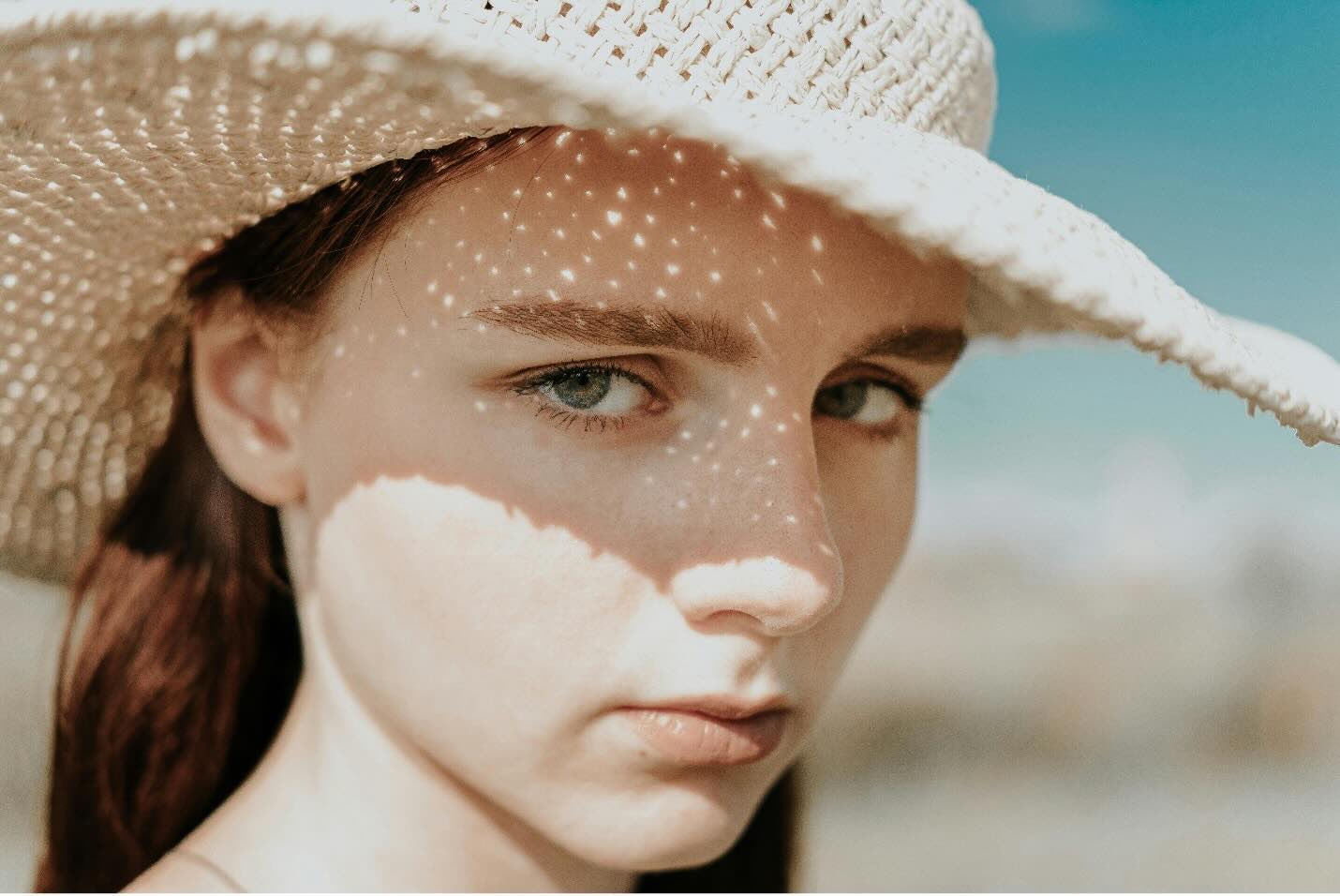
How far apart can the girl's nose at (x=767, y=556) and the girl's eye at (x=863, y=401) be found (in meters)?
0.18

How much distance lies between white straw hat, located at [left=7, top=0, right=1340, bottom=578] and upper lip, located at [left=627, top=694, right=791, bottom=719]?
36cm

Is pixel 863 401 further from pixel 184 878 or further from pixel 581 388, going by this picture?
pixel 184 878

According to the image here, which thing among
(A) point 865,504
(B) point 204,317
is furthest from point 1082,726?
(B) point 204,317

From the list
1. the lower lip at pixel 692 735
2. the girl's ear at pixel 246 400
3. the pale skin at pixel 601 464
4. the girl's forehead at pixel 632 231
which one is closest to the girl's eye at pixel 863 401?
the pale skin at pixel 601 464

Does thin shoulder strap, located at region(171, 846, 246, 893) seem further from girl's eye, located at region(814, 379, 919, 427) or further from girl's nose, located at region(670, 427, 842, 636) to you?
girl's eye, located at region(814, 379, 919, 427)

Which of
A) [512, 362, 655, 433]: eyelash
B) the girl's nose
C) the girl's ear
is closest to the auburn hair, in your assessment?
the girl's ear

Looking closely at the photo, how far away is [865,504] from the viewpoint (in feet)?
3.15

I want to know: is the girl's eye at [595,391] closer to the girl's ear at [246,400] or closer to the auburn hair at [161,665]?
the girl's ear at [246,400]

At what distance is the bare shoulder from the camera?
992 mm

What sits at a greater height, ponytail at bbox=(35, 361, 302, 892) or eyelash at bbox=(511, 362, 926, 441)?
eyelash at bbox=(511, 362, 926, 441)

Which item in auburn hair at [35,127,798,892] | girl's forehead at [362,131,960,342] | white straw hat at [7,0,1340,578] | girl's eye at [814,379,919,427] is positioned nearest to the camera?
white straw hat at [7,0,1340,578]

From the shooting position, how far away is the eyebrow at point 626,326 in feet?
2.53

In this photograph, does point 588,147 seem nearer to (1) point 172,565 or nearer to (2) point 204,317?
(2) point 204,317

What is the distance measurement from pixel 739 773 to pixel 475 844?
262 millimetres
